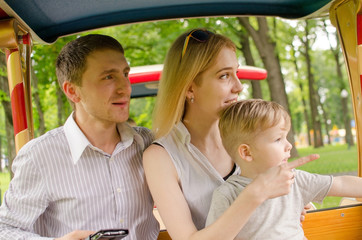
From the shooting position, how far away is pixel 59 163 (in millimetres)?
2266

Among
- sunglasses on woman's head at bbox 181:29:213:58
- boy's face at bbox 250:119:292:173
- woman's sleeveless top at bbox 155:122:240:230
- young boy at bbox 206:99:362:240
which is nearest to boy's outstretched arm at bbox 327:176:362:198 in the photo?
young boy at bbox 206:99:362:240

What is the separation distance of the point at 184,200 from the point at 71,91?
95 cm

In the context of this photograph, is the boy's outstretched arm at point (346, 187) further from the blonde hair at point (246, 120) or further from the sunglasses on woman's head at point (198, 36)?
the sunglasses on woman's head at point (198, 36)

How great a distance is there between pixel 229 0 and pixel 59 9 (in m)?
1.06

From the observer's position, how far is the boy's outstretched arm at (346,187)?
81.0 inches

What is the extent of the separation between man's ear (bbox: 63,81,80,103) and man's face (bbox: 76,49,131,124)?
0.14 ft

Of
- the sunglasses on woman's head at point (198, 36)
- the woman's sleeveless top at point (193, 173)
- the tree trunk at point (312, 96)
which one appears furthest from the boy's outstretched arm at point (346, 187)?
the tree trunk at point (312, 96)

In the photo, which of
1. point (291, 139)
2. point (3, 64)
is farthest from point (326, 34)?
point (3, 64)

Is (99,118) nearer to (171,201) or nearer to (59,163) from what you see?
(59,163)


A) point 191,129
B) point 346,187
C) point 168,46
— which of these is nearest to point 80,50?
point 191,129

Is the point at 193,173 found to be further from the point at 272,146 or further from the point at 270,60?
the point at 270,60

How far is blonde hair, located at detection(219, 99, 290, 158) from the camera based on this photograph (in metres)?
1.92

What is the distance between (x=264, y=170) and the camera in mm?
1962

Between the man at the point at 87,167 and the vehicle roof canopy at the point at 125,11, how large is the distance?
0.23m
